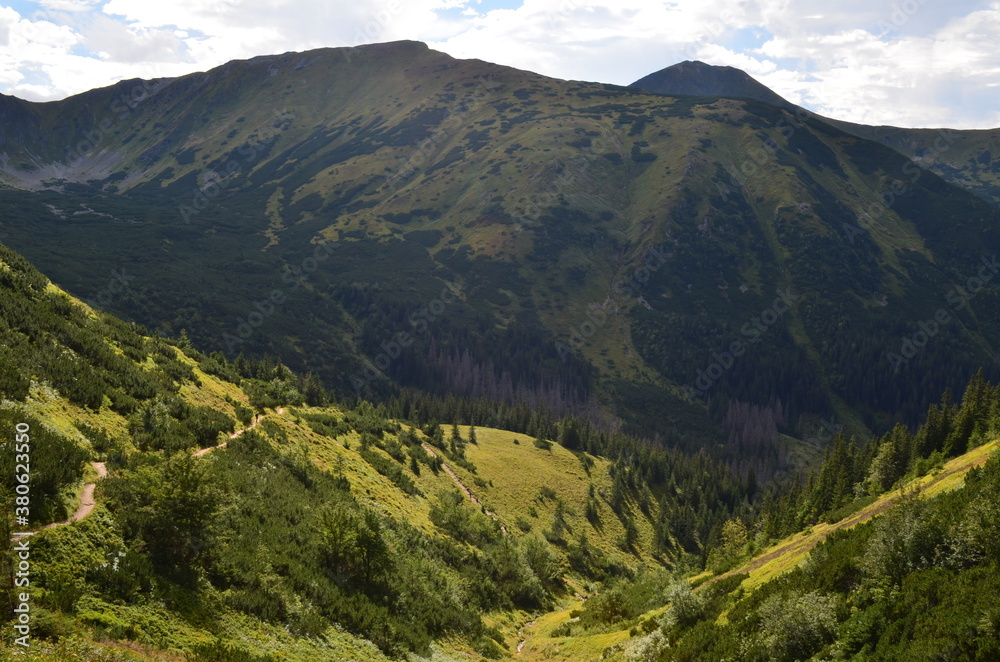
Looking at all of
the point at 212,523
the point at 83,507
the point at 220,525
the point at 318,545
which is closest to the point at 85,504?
the point at 83,507

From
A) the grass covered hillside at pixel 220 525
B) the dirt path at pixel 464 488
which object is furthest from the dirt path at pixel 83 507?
the dirt path at pixel 464 488

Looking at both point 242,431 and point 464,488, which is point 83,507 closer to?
point 242,431

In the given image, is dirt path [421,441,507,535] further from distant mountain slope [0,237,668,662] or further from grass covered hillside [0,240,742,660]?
distant mountain slope [0,237,668,662]

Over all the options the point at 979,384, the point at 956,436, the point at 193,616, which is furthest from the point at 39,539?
the point at 979,384

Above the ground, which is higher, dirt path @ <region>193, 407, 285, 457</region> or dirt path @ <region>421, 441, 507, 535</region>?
dirt path @ <region>193, 407, 285, 457</region>

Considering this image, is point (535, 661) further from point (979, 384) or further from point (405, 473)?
point (979, 384)

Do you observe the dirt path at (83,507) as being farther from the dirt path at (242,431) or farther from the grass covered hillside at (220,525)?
the dirt path at (242,431)

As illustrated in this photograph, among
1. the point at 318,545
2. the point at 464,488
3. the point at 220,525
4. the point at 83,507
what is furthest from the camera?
the point at 464,488

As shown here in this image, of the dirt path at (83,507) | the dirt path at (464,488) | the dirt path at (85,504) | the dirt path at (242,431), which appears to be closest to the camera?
the dirt path at (83,507)

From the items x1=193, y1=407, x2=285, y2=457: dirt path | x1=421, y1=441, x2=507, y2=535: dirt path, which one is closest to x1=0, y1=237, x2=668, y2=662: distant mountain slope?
x1=193, y1=407, x2=285, y2=457: dirt path

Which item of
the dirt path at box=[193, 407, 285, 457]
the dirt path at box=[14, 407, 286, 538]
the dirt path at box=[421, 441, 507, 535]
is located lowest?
the dirt path at box=[421, 441, 507, 535]

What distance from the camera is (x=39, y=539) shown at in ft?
60.0

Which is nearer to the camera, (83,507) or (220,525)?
(83,507)

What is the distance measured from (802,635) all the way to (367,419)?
60897 millimetres
